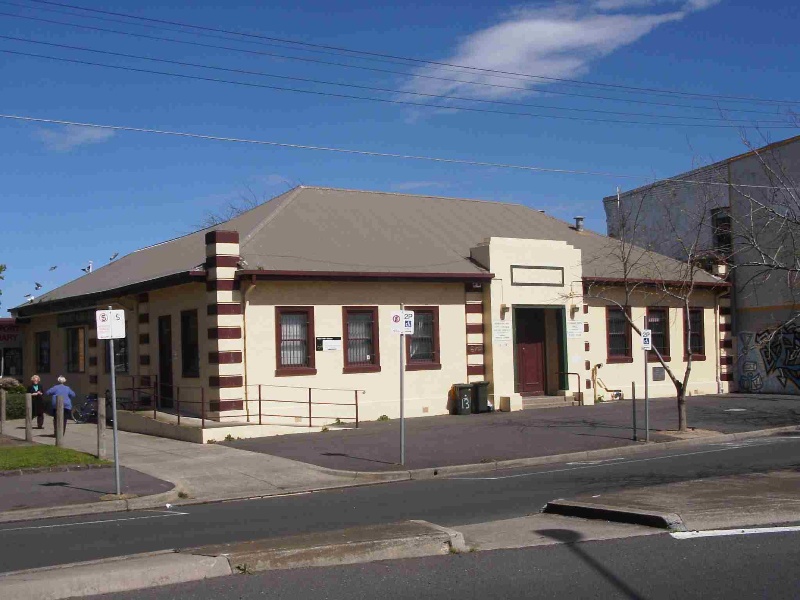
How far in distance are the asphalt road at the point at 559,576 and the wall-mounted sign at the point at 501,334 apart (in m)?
17.9

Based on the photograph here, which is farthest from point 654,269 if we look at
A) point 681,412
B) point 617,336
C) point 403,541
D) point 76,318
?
point 403,541

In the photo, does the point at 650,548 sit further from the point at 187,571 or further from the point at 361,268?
the point at 361,268

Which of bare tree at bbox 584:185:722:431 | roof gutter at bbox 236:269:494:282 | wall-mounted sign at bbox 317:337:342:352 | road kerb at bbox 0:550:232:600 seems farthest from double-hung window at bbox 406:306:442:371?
road kerb at bbox 0:550:232:600

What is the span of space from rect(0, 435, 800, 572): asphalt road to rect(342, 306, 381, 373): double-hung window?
26.0 ft

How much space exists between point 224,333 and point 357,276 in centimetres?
385

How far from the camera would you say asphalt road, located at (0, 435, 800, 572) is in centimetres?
1036

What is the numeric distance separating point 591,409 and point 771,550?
61.7ft

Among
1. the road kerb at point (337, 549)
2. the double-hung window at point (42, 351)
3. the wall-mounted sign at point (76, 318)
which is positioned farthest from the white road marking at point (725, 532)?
the double-hung window at point (42, 351)

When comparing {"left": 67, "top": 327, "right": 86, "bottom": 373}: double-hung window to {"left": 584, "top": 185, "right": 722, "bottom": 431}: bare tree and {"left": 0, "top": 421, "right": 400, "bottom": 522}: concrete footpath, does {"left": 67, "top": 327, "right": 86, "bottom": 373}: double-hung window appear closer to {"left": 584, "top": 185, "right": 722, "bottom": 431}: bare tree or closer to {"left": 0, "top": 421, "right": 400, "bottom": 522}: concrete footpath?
{"left": 0, "top": 421, "right": 400, "bottom": 522}: concrete footpath

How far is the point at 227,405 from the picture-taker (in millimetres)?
22328

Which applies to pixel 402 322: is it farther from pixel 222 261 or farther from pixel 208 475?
pixel 222 261

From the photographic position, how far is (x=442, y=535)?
8.57 metres

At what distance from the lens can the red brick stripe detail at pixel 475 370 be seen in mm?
26406

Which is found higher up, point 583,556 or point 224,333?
point 224,333
